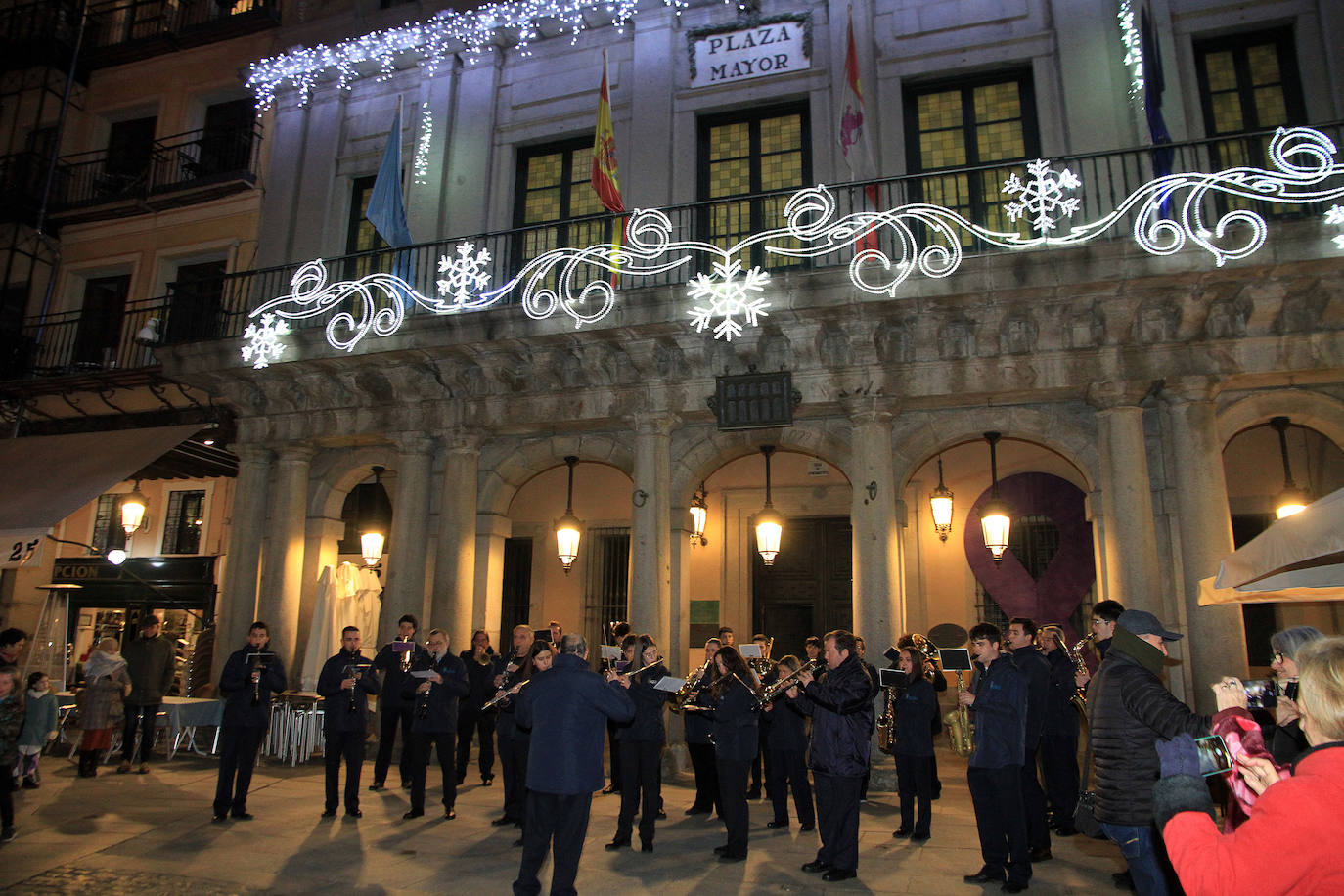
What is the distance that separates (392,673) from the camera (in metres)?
9.49

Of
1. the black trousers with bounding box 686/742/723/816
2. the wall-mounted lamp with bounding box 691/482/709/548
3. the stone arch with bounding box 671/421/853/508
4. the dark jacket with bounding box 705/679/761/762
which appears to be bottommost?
the black trousers with bounding box 686/742/723/816

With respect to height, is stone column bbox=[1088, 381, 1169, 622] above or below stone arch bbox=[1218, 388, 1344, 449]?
below

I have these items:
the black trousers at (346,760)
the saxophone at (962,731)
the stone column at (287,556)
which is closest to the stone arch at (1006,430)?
the saxophone at (962,731)

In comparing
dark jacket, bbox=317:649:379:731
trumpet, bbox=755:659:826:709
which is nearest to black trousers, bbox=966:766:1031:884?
trumpet, bbox=755:659:826:709

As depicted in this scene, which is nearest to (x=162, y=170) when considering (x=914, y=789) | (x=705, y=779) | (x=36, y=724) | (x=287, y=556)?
(x=287, y=556)

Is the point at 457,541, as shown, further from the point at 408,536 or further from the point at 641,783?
the point at 641,783

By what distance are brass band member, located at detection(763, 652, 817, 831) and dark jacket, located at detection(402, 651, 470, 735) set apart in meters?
2.89

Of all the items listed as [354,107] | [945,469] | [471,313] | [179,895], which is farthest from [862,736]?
[354,107]

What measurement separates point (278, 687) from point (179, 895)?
235 cm

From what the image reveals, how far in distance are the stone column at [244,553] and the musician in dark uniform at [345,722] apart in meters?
Result: 5.42

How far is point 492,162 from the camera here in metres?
13.6

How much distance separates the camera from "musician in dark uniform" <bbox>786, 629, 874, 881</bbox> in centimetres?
620

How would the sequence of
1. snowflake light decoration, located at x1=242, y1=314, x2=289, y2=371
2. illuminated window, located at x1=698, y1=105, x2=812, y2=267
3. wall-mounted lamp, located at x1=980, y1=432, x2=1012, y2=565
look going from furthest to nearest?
snowflake light decoration, located at x1=242, y1=314, x2=289, y2=371 < illuminated window, located at x1=698, y1=105, x2=812, y2=267 < wall-mounted lamp, located at x1=980, y1=432, x2=1012, y2=565

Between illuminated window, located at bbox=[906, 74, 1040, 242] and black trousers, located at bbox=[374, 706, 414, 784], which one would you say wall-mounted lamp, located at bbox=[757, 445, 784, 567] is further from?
black trousers, located at bbox=[374, 706, 414, 784]
